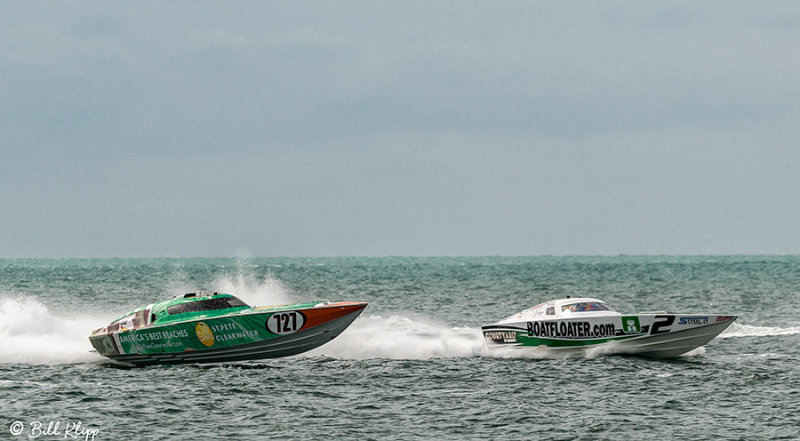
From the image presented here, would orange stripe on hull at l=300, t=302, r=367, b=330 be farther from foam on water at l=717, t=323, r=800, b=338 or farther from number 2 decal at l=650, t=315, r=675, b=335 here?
foam on water at l=717, t=323, r=800, b=338

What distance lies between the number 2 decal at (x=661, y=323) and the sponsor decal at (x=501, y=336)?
4.40m

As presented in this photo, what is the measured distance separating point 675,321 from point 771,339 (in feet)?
27.3

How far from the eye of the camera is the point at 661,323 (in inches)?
1115

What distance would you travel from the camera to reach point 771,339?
34.4m

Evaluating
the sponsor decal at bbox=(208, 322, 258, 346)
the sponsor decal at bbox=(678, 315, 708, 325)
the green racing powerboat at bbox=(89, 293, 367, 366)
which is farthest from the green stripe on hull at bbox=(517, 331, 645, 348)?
the sponsor decal at bbox=(208, 322, 258, 346)

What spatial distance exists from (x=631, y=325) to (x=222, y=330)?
12.6 meters

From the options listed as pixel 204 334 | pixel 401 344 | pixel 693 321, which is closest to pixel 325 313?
pixel 204 334

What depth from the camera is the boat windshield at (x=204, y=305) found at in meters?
28.2

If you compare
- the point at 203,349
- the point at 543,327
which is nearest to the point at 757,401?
the point at 543,327

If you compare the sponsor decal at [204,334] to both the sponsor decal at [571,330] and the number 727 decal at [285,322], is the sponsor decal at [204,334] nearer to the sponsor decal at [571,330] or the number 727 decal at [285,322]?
the number 727 decal at [285,322]

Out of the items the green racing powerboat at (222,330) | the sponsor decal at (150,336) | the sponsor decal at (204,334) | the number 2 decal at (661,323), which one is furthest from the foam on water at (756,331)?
the sponsor decal at (150,336)
